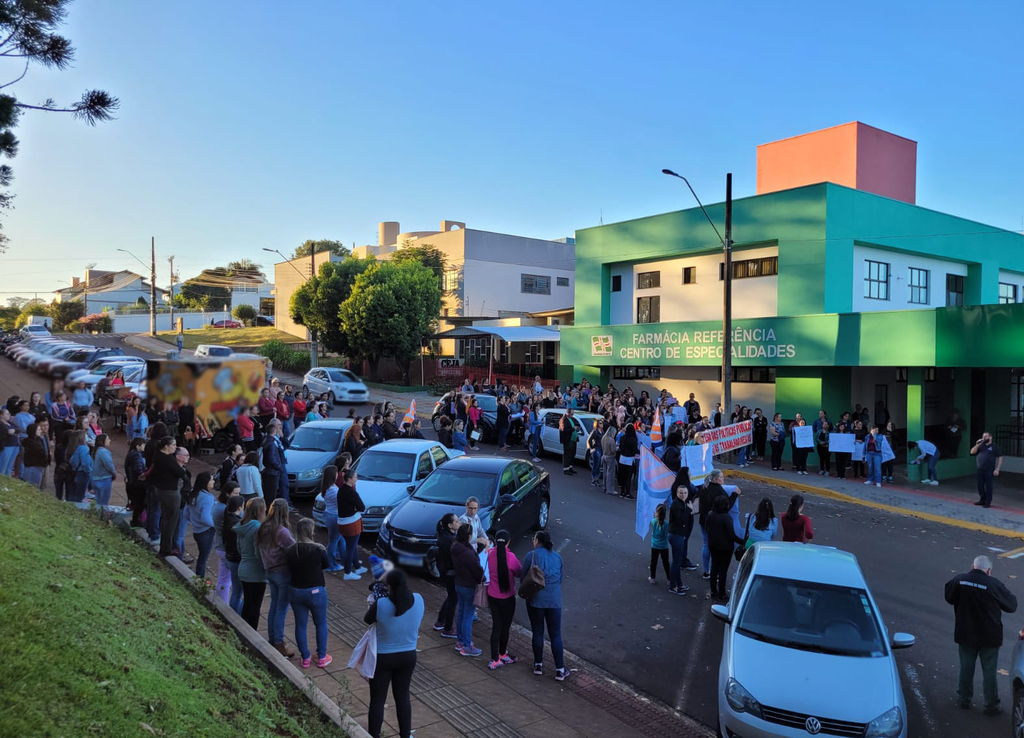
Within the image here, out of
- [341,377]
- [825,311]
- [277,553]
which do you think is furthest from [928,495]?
[341,377]

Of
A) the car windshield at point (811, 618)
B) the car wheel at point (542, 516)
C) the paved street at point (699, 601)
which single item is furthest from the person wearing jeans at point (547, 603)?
the car wheel at point (542, 516)

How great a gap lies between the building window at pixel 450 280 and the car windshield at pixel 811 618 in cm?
4408

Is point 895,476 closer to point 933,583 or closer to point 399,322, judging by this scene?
point 933,583

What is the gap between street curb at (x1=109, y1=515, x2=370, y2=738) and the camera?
18.7ft

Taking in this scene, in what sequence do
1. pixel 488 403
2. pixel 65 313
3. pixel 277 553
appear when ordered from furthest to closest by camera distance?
pixel 488 403
pixel 277 553
pixel 65 313

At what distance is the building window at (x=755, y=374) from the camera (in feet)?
76.9

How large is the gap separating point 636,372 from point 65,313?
25.0 m

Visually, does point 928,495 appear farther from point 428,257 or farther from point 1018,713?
point 428,257

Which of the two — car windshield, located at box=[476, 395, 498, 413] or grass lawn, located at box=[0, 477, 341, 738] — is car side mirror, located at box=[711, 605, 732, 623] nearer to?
grass lawn, located at box=[0, 477, 341, 738]

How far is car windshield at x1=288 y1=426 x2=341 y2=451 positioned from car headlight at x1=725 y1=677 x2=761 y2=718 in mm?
10219

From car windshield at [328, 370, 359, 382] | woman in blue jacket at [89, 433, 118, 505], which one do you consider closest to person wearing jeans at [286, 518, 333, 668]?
woman in blue jacket at [89, 433, 118, 505]

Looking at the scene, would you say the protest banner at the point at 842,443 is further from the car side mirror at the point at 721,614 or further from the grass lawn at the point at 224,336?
the grass lawn at the point at 224,336

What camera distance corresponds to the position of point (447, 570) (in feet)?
25.9

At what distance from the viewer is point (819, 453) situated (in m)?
19.6
